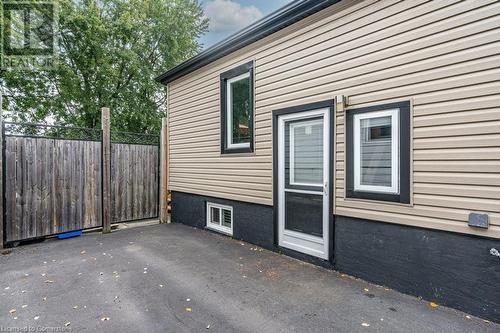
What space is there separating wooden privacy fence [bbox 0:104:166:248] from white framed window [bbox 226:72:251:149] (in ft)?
8.16

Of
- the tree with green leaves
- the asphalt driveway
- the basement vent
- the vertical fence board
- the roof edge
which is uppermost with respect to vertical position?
the tree with green leaves

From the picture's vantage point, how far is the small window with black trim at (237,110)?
15.3 ft

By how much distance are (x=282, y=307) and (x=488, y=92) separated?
2667 mm

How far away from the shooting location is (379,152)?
3.01 metres

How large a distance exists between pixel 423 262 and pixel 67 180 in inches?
227

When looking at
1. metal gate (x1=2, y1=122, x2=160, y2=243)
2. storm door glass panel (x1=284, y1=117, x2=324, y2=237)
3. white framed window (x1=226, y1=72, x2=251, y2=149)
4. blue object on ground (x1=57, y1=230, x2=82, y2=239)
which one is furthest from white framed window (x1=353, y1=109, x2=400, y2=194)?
blue object on ground (x1=57, y1=230, x2=82, y2=239)

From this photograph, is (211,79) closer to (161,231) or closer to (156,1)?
(161,231)

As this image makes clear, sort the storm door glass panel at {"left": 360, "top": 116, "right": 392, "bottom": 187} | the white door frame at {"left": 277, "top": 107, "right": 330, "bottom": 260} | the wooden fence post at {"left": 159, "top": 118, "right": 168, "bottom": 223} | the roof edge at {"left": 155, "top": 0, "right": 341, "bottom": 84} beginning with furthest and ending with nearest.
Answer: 1. the wooden fence post at {"left": 159, "top": 118, "right": 168, "bottom": 223}
2. the roof edge at {"left": 155, "top": 0, "right": 341, "bottom": 84}
3. the white door frame at {"left": 277, "top": 107, "right": 330, "bottom": 260}
4. the storm door glass panel at {"left": 360, "top": 116, "right": 392, "bottom": 187}

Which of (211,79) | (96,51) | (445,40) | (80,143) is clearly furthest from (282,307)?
(96,51)

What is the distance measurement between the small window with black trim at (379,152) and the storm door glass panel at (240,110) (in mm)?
2002

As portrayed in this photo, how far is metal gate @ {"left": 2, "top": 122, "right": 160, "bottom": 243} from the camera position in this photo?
14.7ft

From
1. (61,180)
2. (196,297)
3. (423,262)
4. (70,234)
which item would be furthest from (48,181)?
(423,262)

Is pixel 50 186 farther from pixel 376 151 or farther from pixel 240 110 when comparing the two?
pixel 376 151

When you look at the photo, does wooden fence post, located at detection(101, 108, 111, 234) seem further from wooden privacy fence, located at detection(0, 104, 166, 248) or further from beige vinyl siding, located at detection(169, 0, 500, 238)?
beige vinyl siding, located at detection(169, 0, 500, 238)
